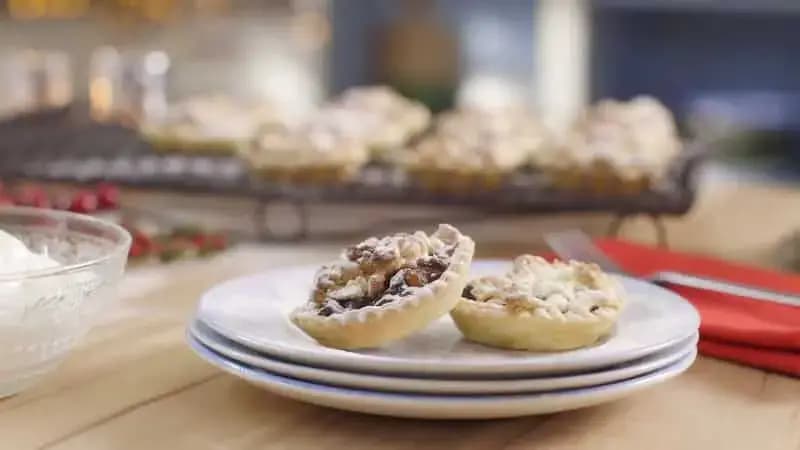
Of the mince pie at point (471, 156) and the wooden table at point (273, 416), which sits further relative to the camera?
the mince pie at point (471, 156)

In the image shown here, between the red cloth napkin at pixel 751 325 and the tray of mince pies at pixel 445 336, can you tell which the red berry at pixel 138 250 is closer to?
the tray of mince pies at pixel 445 336

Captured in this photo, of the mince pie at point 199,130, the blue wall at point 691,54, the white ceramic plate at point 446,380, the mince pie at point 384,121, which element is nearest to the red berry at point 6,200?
the mince pie at point 199,130

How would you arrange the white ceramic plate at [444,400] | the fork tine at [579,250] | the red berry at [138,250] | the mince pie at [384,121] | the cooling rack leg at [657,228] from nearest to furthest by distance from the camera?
the white ceramic plate at [444,400]
the fork tine at [579,250]
the red berry at [138,250]
the cooling rack leg at [657,228]
the mince pie at [384,121]

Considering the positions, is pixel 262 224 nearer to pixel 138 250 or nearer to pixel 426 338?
pixel 138 250

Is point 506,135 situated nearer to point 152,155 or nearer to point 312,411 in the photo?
point 152,155

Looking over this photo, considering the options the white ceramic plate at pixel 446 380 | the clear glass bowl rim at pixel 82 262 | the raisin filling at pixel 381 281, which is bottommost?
the white ceramic plate at pixel 446 380

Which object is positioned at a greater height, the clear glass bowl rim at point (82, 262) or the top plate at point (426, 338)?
the clear glass bowl rim at point (82, 262)

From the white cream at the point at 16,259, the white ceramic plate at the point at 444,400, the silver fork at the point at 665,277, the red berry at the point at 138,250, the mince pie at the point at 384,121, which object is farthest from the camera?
the mince pie at the point at 384,121

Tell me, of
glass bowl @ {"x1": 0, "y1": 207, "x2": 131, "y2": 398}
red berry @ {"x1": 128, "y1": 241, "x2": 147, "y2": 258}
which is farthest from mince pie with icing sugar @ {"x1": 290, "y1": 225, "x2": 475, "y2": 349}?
red berry @ {"x1": 128, "y1": 241, "x2": 147, "y2": 258}
